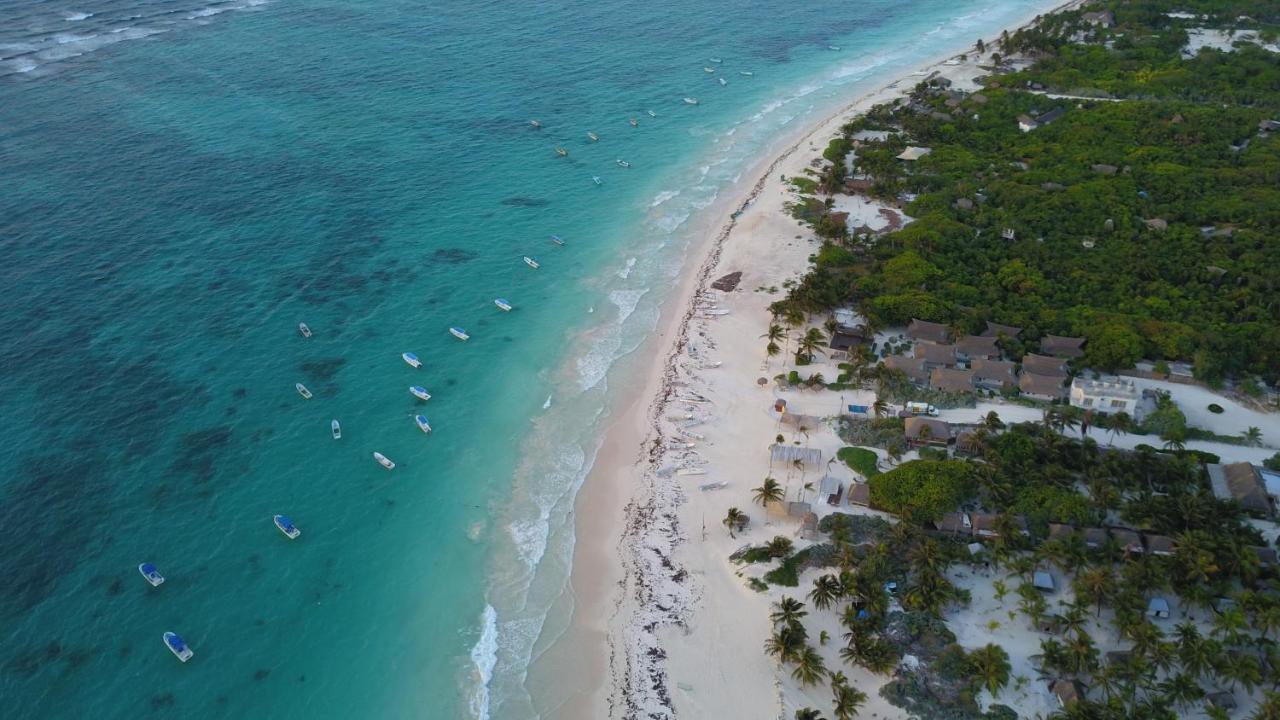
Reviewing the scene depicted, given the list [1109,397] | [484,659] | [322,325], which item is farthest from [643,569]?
[322,325]

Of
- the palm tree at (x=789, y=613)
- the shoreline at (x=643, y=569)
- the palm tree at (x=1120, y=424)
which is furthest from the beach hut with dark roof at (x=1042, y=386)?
the palm tree at (x=789, y=613)

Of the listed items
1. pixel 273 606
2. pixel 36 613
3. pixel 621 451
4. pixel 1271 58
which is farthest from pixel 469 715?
pixel 1271 58

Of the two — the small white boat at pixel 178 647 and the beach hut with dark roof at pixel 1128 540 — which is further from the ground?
the small white boat at pixel 178 647

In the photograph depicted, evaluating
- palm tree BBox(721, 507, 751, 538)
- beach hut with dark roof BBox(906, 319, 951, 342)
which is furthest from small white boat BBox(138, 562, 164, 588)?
beach hut with dark roof BBox(906, 319, 951, 342)

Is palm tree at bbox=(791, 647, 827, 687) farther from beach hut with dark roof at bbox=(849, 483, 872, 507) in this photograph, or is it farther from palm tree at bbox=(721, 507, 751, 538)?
beach hut with dark roof at bbox=(849, 483, 872, 507)

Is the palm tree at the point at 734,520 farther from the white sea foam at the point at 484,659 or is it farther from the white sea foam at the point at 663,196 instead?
the white sea foam at the point at 663,196

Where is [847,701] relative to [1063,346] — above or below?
below

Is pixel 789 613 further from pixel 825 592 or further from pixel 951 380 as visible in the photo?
pixel 951 380
